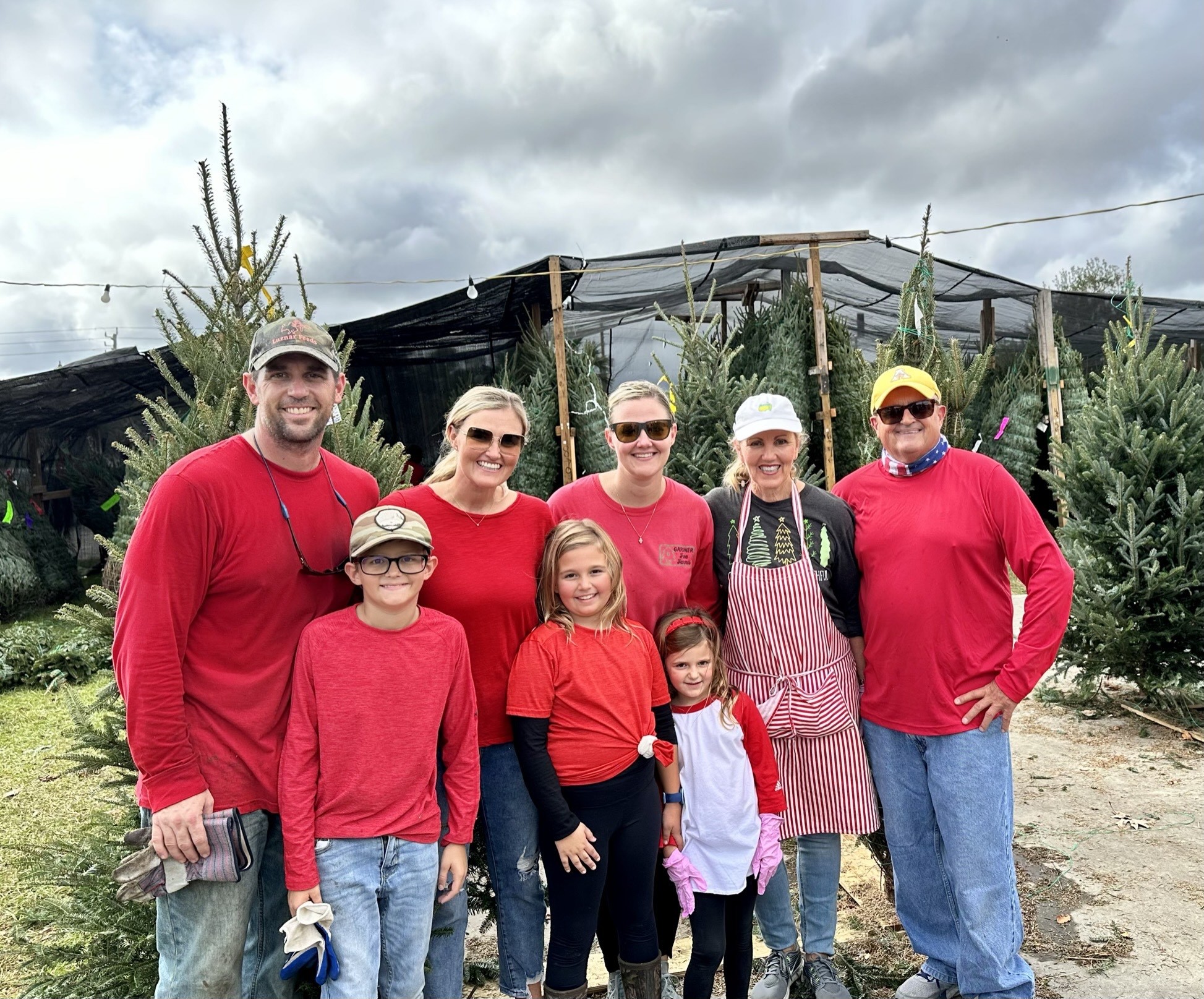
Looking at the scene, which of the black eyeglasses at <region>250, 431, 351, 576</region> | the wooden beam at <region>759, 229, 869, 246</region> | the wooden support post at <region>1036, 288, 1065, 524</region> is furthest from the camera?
the wooden support post at <region>1036, 288, 1065, 524</region>

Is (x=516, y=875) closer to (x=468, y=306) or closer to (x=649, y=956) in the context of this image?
(x=649, y=956)

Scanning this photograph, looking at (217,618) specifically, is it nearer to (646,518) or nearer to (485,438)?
(485,438)

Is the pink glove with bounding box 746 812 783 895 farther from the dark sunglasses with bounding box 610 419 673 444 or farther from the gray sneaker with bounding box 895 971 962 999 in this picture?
the dark sunglasses with bounding box 610 419 673 444

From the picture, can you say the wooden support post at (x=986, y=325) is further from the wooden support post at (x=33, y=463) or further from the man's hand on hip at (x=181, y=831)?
the wooden support post at (x=33, y=463)

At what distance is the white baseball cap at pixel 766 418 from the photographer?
3.11 meters

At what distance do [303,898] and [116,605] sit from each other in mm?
1396

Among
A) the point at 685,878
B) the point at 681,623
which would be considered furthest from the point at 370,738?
the point at 685,878

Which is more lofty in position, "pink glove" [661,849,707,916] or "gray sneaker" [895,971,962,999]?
"pink glove" [661,849,707,916]

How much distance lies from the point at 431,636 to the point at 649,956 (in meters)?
1.36

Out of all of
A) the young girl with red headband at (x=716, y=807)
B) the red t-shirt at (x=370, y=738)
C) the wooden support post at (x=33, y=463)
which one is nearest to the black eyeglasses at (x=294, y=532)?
the red t-shirt at (x=370, y=738)

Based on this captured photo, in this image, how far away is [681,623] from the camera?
302 centimetres

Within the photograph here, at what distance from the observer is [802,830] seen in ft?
10.5

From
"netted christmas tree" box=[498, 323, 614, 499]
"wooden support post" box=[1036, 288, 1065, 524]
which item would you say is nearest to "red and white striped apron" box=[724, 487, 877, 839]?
"netted christmas tree" box=[498, 323, 614, 499]

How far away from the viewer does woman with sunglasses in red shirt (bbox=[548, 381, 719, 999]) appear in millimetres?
3068
